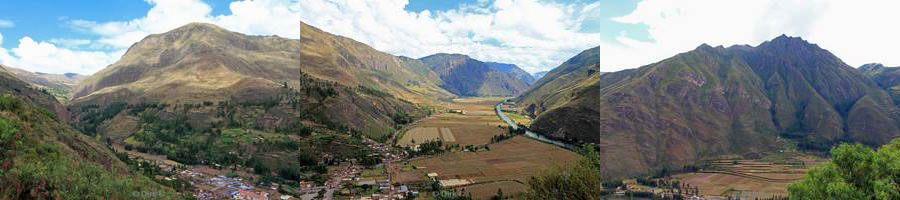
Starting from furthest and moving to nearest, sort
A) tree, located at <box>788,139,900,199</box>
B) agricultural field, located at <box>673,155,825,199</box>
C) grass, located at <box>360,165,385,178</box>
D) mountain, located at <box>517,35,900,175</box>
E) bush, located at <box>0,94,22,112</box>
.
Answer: mountain, located at <box>517,35,900,175</box> → agricultural field, located at <box>673,155,825,199</box> → bush, located at <box>0,94,22,112</box> → grass, located at <box>360,165,385,178</box> → tree, located at <box>788,139,900,199</box>

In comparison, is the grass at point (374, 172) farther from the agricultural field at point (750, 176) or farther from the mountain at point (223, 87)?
the agricultural field at point (750, 176)

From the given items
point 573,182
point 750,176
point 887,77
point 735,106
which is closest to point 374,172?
point 573,182

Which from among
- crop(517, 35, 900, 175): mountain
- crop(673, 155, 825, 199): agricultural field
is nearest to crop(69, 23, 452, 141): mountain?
crop(517, 35, 900, 175): mountain

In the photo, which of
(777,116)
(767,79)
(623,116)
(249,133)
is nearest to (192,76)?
(249,133)

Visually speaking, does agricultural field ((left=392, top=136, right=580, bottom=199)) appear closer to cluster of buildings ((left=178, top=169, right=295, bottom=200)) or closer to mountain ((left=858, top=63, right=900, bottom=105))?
cluster of buildings ((left=178, top=169, right=295, bottom=200))

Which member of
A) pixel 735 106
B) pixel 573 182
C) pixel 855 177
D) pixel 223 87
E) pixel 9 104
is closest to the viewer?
pixel 573 182

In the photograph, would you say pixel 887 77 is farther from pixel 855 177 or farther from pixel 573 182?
pixel 573 182

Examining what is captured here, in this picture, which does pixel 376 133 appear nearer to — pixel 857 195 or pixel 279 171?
pixel 857 195
